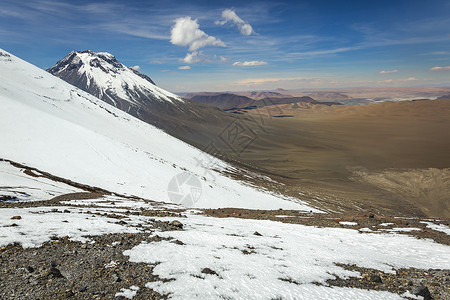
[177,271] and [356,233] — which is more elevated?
[177,271]

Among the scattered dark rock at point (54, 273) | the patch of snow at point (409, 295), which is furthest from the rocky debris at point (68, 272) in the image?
the patch of snow at point (409, 295)

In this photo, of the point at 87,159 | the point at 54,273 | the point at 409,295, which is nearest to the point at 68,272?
the point at 54,273

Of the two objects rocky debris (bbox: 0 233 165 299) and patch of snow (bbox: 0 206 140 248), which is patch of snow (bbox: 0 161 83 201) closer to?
patch of snow (bbox: 0 206 140 248)

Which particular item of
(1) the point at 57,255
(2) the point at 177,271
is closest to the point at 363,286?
(2) the point at 177,271

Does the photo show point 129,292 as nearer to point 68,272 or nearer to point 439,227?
point 68,272

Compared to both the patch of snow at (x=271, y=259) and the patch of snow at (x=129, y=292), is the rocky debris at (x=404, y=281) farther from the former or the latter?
the patch of snow at (x=129, y=292)

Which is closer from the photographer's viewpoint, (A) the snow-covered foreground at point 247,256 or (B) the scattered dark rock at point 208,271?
(A) the snow-covered foreground at point 247,256

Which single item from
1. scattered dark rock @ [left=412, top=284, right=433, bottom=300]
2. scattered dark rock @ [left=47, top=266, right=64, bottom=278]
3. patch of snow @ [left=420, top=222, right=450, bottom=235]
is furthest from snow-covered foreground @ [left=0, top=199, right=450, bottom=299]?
patch of snow @ [left=420, top=222, right=450, bottom=235]

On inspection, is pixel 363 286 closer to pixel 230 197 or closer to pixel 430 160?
pixel 230 197
